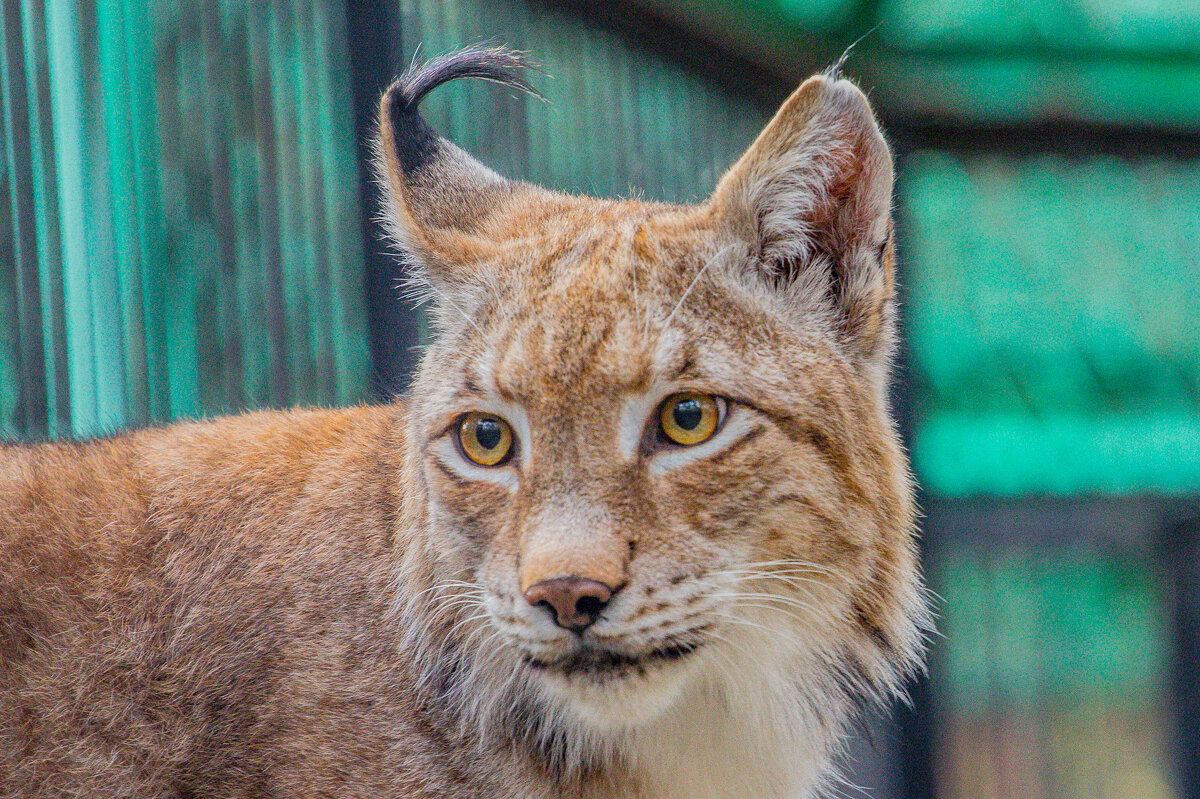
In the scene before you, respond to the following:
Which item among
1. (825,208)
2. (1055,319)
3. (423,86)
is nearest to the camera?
(825,208)

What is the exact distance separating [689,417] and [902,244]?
7.53 ft

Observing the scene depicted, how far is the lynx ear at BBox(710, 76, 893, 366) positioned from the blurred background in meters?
1.69

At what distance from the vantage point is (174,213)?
4.29 metres

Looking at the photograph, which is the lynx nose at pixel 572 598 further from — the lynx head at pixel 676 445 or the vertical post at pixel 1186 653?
the vertical post at pixel 1186 653

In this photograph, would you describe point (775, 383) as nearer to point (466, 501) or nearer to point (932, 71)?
point (466, 501)

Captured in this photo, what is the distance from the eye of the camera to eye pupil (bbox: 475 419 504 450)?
276 centimetres

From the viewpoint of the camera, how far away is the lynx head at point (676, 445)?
244 cm

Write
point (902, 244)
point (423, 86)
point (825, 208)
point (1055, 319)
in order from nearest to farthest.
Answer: point (825, 208) < point (423, 86) < point (902, 244) < point (1055, 319)

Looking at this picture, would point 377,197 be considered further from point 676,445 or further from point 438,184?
point 676,445

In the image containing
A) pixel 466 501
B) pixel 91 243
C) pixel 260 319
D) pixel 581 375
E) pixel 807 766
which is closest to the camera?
pixel 581 375

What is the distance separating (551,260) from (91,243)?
2.07 m

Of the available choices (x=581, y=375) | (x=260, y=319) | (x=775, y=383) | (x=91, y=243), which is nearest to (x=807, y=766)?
(x=775, y=383)

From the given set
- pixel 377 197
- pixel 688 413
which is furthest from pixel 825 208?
pixel 377 197

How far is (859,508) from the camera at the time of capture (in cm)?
275
